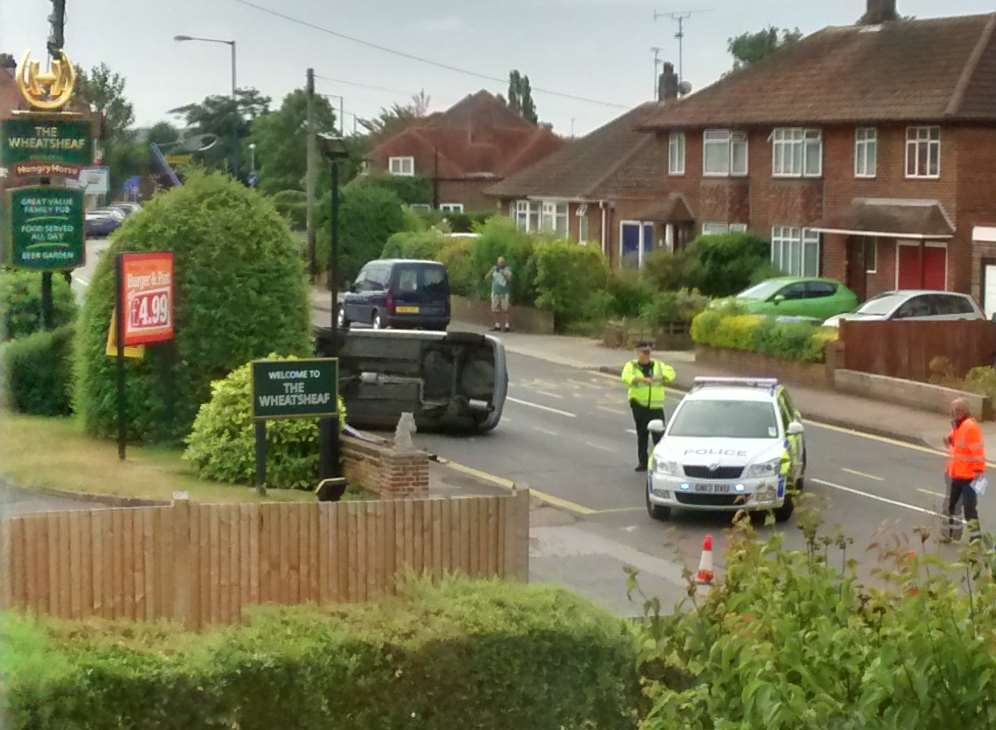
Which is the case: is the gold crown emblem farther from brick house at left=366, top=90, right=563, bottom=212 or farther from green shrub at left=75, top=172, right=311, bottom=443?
brick house at left=366, top=90, right=563, bottom=212

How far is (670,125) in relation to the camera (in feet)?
166

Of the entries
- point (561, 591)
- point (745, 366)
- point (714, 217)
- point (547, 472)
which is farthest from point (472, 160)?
point (561, 591)

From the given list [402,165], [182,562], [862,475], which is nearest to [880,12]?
[862,475]

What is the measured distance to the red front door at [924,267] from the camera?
4047 cm

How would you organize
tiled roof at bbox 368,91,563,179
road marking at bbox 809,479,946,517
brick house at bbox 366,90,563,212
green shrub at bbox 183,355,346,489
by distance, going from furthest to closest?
1. tiled roof at bbox 368,91,563,179
2. brick house at bbox 366,90,563,212
3. road marking at bbox 809,479,946,517
4. green shrub at bbox 183,355,346,489

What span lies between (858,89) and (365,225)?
674 inches

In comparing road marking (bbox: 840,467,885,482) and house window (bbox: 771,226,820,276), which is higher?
house window (bbox: 771,226,820,276)

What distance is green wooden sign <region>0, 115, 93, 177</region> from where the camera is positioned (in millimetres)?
26141

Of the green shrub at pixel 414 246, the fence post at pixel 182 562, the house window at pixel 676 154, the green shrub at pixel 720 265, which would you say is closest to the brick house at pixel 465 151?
the green shrub at pixel 414 246

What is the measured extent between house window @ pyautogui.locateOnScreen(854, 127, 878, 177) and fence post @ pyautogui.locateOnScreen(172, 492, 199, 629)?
32.6 m

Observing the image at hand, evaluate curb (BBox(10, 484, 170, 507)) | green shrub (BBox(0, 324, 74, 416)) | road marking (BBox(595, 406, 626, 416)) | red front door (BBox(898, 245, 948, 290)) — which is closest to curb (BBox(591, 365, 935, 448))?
road marking (BBox(595, 406, 626, 416))

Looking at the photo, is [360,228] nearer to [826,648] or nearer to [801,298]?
[801,298]

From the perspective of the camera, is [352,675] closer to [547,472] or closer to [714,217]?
[547,472]

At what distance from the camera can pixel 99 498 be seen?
58.9ft
